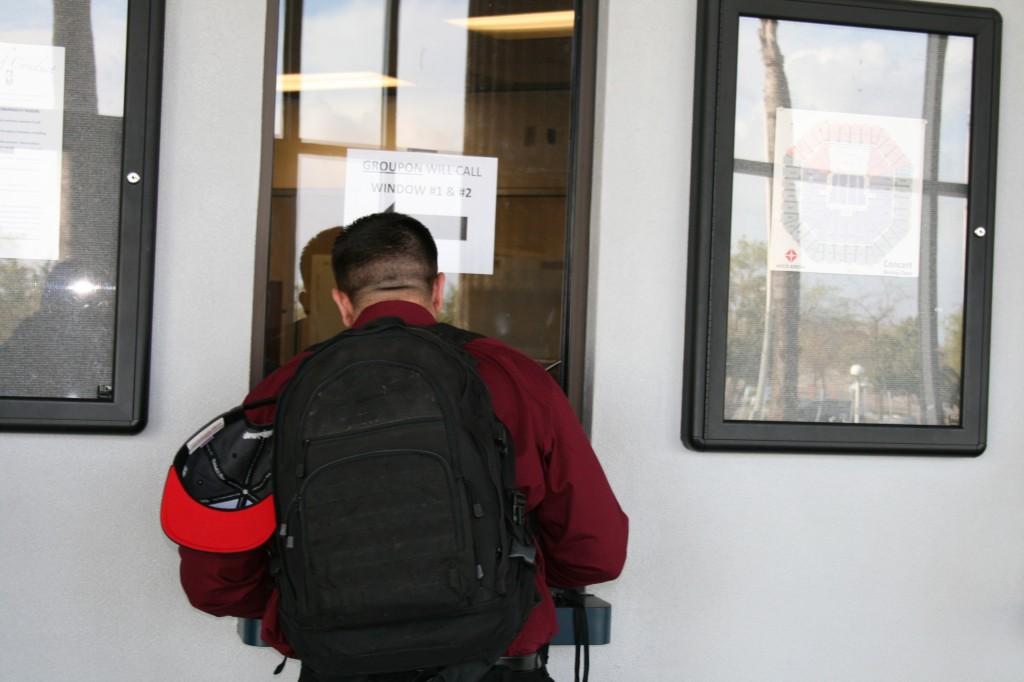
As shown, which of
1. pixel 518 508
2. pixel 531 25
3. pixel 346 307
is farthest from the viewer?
pixel 531 25

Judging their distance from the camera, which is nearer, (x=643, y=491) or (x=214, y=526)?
(x=214, y=526)

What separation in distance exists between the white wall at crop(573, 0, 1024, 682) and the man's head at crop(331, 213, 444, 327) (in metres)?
0.79

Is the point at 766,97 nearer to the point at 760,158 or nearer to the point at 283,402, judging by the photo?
the point at 760,158

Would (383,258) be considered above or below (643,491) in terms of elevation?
above

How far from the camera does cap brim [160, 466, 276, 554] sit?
192cm

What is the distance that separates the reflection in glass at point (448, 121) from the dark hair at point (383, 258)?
676 mm

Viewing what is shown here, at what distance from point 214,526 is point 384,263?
644 mm

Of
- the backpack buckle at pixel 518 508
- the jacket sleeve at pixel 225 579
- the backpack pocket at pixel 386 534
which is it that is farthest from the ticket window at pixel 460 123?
the backpack pocket at pixel 386 534

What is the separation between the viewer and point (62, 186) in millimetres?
2549

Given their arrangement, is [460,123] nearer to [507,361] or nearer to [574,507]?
[507,361]

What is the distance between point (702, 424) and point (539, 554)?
0.86 meters

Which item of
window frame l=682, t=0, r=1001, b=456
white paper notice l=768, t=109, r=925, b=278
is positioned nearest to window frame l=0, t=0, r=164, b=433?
window frame l=682, t=0, r=1001, b=456

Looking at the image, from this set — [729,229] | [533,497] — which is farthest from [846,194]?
[533,497]

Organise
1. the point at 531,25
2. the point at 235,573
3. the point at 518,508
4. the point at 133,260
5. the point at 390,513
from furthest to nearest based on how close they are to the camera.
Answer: the point at 531,25
the point at 133,260
the point at 235,573
the point at 518,508
the point at 390,513
